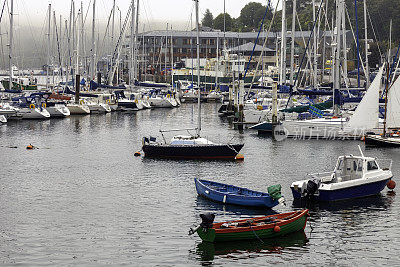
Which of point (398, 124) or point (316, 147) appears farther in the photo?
point (316, 147)

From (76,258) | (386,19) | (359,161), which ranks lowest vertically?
(76,258)

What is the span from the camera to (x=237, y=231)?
1276 inches

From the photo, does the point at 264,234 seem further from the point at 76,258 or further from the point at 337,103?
the point at 337,103

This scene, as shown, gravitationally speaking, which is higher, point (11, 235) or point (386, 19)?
point (386, 19)

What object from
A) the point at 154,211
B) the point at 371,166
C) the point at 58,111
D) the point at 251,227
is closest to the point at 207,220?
the point at 251,227

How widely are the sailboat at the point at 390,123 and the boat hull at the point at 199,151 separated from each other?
15.8 m

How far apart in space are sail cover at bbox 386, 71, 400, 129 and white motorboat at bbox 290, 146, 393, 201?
70.1ft

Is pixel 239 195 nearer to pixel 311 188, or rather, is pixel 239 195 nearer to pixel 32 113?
pixel 311 188

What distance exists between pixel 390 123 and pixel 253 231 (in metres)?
35.9

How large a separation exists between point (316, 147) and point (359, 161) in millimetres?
25697

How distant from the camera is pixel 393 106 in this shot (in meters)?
63.2

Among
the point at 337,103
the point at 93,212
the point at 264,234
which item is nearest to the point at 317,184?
the point at 264,234

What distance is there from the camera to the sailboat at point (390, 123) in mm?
62656

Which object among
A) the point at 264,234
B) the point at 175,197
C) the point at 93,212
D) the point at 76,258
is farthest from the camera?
the point at 175,197
